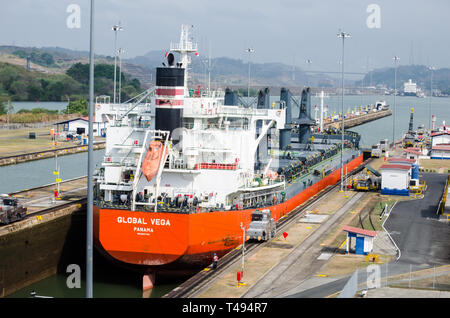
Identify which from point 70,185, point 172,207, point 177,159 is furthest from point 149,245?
point 70,185

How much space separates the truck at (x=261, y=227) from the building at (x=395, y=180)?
18.1 m

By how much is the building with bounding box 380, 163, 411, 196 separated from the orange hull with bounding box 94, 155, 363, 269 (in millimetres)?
23208

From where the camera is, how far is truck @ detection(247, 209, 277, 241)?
34625 millimetres

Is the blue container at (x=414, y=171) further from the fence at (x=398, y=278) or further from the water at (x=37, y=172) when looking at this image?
the water at (x=37, y=172)

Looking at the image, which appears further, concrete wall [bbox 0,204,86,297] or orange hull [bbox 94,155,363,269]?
concrete wall [bbox 0,204,86,297]

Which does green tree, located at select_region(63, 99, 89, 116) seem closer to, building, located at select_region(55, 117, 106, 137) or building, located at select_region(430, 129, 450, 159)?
building, located at select_region(55, 117, 106, 137)

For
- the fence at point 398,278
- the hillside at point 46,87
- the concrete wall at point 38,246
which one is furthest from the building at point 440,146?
the hillside at point 46,87

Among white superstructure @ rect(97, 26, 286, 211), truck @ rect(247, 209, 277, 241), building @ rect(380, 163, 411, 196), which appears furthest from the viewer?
building @ rect(380, 163, 411, 196)

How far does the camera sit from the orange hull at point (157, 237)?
30625mm

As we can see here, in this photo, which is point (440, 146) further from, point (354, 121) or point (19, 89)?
point (19, 89)

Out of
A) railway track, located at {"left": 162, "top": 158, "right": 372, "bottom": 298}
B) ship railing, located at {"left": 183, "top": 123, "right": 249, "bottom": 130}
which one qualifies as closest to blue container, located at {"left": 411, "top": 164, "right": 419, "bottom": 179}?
railway track, located at {"left": 162, "top": 158, "right": 372, "bottom": 298}
